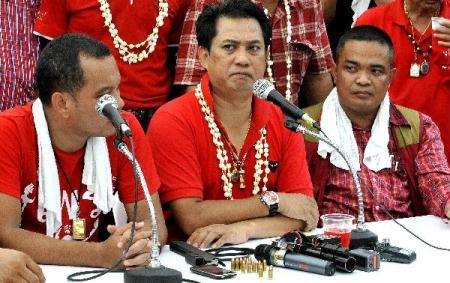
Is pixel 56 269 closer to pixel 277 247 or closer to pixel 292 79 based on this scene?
pixel 277 247

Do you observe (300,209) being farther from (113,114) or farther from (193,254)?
(113,114)

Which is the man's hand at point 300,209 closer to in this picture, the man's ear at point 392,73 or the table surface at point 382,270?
the table surface at point 382,270

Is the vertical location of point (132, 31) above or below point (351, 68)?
above

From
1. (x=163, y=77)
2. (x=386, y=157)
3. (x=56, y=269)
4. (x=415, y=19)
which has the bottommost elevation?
(x=56, y=269)

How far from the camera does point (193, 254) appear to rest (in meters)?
3.28

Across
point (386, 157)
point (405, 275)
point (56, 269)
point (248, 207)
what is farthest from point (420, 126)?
point (56, 269)

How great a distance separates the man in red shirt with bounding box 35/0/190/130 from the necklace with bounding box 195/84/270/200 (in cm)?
29

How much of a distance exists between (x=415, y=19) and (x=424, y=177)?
2.96 ft

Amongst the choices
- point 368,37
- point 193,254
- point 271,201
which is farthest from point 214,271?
point 368,37

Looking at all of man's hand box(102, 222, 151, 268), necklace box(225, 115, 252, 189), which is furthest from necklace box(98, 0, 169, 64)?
man's hand box(102, 222, 151, 268)

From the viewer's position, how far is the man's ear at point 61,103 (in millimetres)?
3383

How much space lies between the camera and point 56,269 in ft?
10.4

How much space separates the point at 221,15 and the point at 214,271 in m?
1.28

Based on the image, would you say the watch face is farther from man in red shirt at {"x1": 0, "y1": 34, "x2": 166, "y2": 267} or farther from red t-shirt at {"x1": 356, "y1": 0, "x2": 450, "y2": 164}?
red t-shirt at {"x1": 356, "y1": 0, "x2": 450, "y2": 164}
